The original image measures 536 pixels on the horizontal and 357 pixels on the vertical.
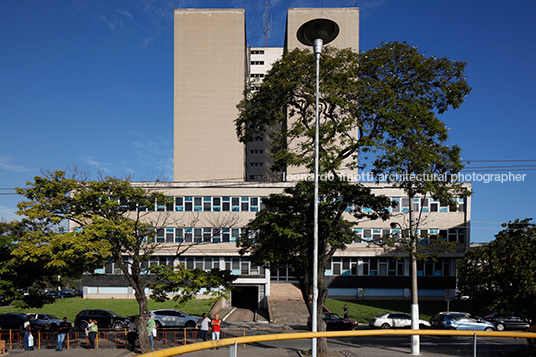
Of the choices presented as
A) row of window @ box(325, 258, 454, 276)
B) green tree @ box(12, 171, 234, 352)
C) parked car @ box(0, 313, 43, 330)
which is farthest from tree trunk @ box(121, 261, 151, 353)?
row of window @ box(325, 258, 454, 276)

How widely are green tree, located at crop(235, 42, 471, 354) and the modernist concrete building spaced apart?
15423 mm

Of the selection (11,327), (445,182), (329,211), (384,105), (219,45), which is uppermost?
(219,45)

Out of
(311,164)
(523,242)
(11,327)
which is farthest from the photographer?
(11,327)

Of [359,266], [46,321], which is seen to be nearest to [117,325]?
[46,321]

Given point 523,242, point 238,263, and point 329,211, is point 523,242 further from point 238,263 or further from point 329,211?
point 238,263

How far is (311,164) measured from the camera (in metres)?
17.5

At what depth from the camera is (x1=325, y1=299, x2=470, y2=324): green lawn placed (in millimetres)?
34875

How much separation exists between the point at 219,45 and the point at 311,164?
45.4 metres

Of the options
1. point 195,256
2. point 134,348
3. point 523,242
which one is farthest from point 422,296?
point 134,348

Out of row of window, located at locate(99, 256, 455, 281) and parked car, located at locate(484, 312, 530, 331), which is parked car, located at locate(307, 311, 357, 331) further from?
row of window, located at locate(99, 256, 455, 281)

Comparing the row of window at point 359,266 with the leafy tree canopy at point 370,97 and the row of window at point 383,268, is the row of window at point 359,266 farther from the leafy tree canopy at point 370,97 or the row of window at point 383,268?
the leafy tree canopy at point 370,97

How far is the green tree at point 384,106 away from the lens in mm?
17922

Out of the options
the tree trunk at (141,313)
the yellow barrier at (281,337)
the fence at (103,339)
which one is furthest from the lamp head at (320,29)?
the fence at (103,339)

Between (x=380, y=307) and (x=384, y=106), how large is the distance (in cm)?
2653
